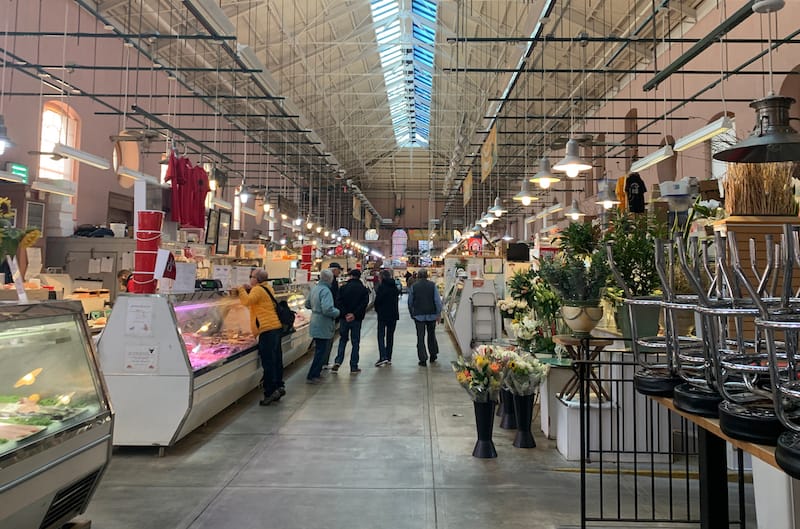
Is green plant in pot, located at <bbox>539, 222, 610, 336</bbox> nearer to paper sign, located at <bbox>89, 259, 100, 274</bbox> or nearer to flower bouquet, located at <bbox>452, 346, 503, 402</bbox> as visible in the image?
flower bouquet, located at <bbox>452, 346, 503, 402</bbox>

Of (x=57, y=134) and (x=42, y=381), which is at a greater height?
(x=57, y=134)

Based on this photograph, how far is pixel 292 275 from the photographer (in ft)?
44.3

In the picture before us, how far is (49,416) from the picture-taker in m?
2.68

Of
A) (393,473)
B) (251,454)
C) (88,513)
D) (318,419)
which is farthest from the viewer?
(318,419)

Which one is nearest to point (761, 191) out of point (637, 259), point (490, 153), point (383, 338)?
point (637, 259)

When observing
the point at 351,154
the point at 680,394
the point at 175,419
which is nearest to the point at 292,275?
the point at 175,419

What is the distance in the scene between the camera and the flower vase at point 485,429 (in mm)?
4277

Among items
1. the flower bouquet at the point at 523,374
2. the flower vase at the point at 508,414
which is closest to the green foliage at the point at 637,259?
the flower bouquet at the point at 523,374

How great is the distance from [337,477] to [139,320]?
2166 mm

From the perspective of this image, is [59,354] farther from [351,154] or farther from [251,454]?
[351,154]

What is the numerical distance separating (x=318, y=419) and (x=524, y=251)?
317 inches

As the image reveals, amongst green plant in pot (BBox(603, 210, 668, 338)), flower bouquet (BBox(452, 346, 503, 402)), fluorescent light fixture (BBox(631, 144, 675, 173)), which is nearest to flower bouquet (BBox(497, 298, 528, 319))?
flower bouquet (BBox(452, 346, 503, 402))

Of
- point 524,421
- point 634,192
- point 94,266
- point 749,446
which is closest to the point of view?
point 749,446

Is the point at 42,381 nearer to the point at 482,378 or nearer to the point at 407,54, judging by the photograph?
the point at 482,378
